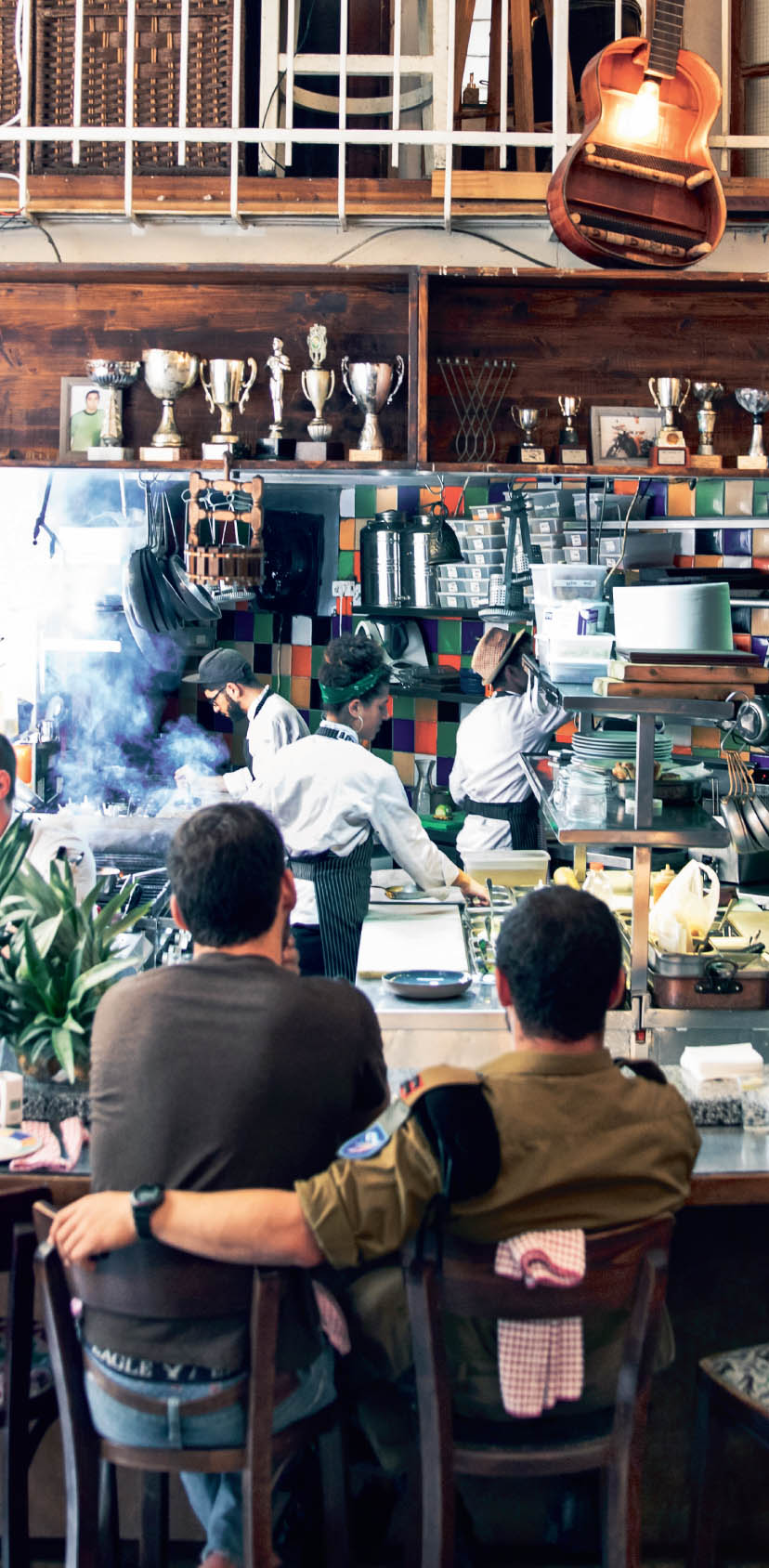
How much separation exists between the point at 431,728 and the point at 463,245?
Answer: 275cm

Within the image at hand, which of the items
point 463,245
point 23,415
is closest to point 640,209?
point 463,245

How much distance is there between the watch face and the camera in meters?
1.90

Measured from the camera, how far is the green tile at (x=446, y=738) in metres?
7.46

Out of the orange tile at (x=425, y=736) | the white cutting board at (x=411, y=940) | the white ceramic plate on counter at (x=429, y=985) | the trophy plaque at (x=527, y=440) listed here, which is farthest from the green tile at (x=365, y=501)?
the white ceramic plate on counter at (x=429, y=985)

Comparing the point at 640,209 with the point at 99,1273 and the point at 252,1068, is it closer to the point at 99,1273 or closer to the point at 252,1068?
the point at 252,1068

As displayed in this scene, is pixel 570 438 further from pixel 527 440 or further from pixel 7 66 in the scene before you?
pixel 7 66

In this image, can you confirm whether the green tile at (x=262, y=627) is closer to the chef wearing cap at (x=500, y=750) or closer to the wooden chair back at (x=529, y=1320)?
the chef wearing cap at (x=500, y=750)

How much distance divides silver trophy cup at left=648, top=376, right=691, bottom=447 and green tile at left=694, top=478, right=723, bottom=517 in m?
1.89

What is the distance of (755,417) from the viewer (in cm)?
472

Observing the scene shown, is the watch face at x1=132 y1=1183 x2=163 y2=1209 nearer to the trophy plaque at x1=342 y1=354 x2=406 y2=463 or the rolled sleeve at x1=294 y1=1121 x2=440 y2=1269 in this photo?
the rolled sleeve at x1=294 y1=1121 x2=440 y2=1269

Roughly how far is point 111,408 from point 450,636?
3.03 m

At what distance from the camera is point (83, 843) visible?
12.5ft

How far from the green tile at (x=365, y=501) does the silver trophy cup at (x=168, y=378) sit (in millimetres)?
2806

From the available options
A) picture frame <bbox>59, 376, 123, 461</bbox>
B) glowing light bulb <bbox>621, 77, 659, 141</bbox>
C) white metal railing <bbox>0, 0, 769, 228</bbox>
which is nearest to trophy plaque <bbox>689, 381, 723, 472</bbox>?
white metal railing <bbox>0, 0, 769, 228</bbox>
